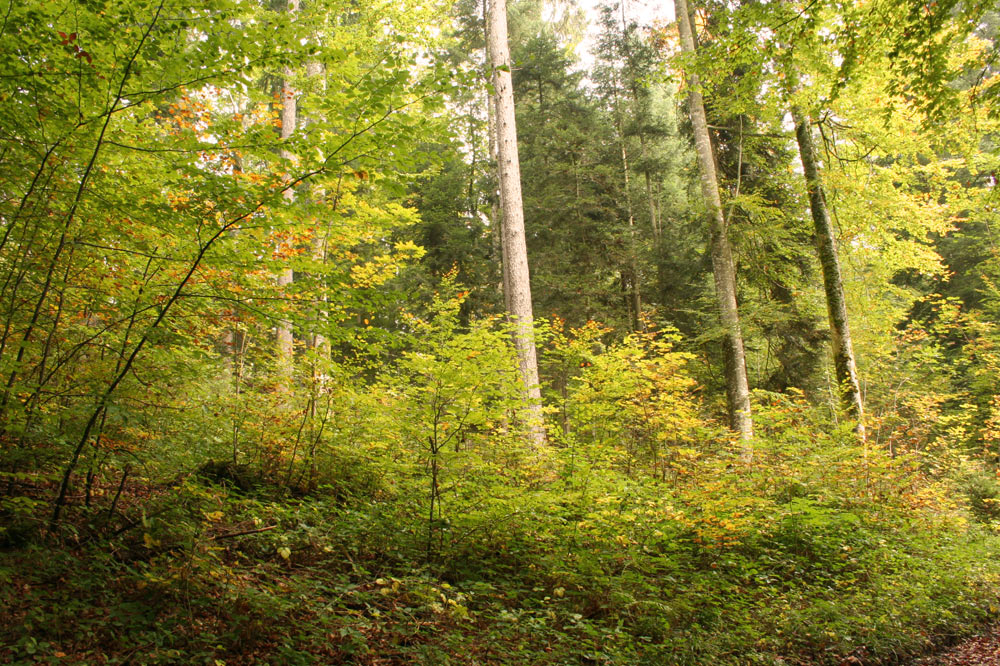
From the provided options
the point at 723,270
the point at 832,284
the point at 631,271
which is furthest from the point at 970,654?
the point at 631,271

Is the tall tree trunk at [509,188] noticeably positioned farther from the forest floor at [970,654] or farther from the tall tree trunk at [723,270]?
the forest floor at [970,654]

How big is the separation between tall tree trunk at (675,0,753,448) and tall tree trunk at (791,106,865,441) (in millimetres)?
1655

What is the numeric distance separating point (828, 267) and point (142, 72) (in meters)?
10.8

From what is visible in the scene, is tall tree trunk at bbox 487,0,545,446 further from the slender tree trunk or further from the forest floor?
the slender tree trunk

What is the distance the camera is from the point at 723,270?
11.4 m

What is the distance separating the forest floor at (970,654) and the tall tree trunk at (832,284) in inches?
164

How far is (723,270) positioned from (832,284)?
6.88 feet

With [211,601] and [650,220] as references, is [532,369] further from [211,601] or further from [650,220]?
[650,220]

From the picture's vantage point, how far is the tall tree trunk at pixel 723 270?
10.7 m

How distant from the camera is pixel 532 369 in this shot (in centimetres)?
912

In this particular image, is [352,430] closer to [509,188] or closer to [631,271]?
[509,188]

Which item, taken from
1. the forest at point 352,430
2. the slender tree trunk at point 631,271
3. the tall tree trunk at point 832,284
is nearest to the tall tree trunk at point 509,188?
the forest at point 352,430

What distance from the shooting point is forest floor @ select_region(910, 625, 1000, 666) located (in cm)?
460

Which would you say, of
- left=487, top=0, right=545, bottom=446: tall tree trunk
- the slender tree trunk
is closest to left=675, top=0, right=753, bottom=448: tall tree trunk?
left=487, top=0, right=545, bottom=446: tall tree trunk
